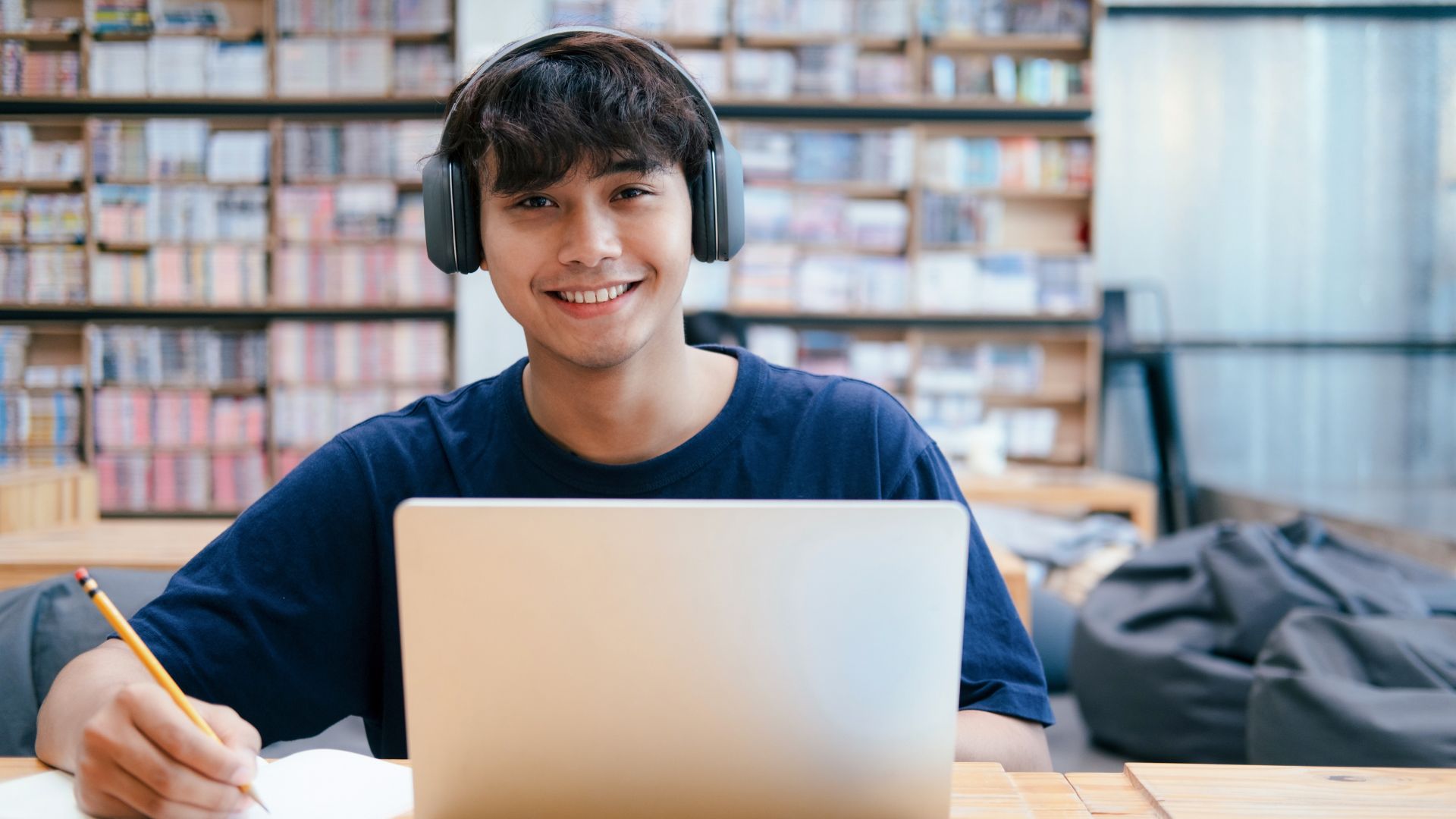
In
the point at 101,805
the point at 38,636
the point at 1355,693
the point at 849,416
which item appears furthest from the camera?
the point at 1355,693

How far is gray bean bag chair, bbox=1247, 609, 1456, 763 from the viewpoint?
1.54 m

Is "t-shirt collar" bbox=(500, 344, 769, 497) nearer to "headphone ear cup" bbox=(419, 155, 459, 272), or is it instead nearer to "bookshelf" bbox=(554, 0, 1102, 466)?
"headphone ear cup" bbox=(419, 155, 459, 272)

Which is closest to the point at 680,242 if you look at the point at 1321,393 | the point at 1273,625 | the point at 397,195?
the point at 1273,625

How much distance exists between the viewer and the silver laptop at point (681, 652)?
0.57 metres

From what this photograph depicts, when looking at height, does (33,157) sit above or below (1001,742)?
above

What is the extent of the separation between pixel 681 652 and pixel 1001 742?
16.4 inches

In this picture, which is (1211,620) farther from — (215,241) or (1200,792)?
(215,241)

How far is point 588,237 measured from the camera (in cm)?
102

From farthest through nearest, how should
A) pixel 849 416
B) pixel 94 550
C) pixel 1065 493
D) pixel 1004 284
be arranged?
pixel 1004 284 < pixel 1065 493 < pixel 94 550 < pixel 849 416

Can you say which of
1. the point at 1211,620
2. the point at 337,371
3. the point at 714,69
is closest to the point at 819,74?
the point at 714,69

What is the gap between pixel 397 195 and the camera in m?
4.95

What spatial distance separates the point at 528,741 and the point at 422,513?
137 millimetres

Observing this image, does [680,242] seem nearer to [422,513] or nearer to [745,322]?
[422,513]

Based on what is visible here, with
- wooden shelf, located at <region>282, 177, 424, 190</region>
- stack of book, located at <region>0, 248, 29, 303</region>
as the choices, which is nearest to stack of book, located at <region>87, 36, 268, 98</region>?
wooden shelf, located at <region>282, 177, 424, 190</region>
